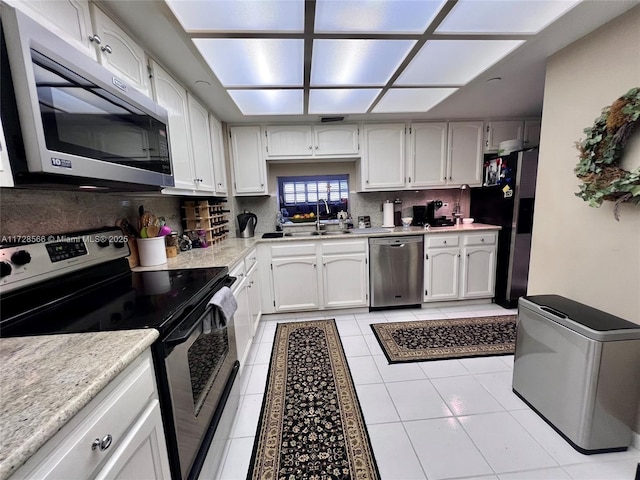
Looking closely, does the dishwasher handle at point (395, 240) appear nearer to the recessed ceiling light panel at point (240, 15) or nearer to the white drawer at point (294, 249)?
the white drawer at point (294, 249)

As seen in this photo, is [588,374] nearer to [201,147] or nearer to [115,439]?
[115,439]

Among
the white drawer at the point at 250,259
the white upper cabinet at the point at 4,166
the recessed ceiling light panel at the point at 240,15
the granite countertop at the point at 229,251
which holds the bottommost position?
the white drawer at the point at 250,259

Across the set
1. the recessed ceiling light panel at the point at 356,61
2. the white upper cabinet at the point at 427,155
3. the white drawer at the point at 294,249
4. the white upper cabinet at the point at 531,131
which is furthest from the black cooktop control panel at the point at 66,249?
the white upper cabinet at the point at 531,131

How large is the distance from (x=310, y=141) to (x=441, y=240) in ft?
6.20

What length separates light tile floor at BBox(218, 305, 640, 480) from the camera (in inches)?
50.0

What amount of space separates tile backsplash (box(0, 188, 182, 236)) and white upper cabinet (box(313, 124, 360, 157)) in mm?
1933

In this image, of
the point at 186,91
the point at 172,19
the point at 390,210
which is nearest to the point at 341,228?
the point at 390,210

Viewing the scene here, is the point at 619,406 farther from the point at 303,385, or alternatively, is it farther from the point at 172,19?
the point at 172,19

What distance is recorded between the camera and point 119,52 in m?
1.29

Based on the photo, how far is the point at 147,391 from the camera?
814mm

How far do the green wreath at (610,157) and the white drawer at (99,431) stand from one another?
2.16 meters

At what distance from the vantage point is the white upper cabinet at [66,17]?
0.87 m

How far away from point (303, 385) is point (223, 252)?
3.85 feet

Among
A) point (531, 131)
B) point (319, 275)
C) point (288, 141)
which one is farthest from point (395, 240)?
point (531, 131)
